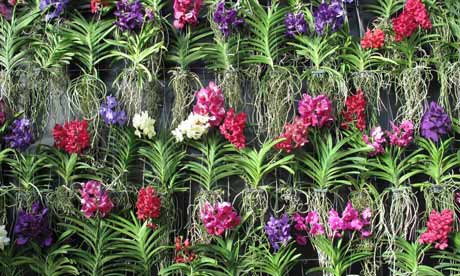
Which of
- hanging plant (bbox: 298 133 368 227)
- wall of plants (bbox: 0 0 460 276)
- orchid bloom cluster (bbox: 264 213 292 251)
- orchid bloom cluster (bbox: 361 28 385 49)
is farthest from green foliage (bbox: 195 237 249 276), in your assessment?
orchid bloom cluster (bbox: 361 28 385 49)

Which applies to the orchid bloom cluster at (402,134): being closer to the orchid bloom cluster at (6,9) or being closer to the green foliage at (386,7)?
the green foliage at (386,7)

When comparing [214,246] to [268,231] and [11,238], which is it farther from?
[11,238]

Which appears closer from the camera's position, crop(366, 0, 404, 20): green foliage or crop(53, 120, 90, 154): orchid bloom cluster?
crop(53, 120, 90, 154): orchid bloom cluster

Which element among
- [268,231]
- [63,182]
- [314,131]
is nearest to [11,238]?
[63,182]

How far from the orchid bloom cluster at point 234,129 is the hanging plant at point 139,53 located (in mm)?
309

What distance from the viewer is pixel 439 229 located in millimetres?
2707

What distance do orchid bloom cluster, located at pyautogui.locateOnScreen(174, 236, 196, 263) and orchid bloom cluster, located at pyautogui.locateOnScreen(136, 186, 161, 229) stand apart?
0.41 ft

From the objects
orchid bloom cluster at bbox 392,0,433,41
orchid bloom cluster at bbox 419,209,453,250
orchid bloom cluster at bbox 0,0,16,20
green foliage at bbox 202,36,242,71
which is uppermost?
orchid bloom cluster at bbox 0,0,16,20

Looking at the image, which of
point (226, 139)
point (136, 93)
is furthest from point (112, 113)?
point (226, 139)

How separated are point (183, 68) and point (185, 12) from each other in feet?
0.79

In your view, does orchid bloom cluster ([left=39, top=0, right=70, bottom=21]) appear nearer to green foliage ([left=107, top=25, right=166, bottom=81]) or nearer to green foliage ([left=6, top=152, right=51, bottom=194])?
green foliage ([left=107, top=25, right=166, bottom=81])

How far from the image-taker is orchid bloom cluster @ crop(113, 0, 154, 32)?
2807 millimetres

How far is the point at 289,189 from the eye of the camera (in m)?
2.76

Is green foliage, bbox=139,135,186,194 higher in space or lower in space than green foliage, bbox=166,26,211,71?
lower
